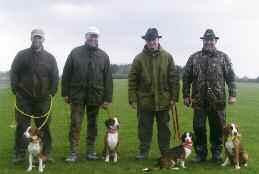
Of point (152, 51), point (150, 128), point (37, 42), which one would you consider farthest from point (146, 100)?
point (37, 42)

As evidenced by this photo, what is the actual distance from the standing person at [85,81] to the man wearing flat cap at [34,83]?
16.7 inches

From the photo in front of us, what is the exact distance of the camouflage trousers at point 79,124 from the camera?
13977 millimetres

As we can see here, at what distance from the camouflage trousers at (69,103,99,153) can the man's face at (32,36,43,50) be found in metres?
1.60

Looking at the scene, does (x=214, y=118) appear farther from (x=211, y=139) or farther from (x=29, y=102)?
(x=29, y=102)

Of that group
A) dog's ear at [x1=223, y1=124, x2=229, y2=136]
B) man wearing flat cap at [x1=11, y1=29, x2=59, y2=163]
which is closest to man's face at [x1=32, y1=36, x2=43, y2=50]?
man wearing flat cap at [x1=11, y1=29, x2=59, y2=163]

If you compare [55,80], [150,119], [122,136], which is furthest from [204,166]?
[122,136]

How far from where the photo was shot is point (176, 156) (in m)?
13.4

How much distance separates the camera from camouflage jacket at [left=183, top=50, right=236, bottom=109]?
13.8 meters

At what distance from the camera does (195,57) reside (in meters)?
14.0

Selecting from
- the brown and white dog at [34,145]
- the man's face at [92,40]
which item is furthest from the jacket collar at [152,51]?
the brown and white dog at [34,145]

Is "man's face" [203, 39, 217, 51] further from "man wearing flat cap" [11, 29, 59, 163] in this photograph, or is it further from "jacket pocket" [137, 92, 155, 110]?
"man wearing flat cap" [11, 29, 59, 163]

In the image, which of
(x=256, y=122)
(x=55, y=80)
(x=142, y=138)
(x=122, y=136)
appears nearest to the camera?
(x=55, y=80)

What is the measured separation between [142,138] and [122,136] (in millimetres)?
5315

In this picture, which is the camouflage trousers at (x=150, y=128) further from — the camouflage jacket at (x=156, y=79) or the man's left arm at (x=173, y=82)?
the man's left arm at (x=173, y=82)
